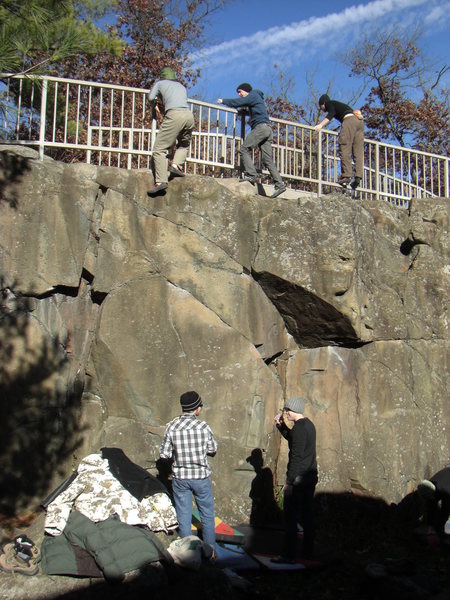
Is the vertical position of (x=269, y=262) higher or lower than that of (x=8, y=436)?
higher

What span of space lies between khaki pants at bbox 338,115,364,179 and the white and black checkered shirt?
4.75 meters

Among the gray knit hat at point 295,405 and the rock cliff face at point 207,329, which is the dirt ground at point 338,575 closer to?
the rock cliff face at point 207,329

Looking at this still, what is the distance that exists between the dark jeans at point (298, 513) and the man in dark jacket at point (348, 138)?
4578 millimetres

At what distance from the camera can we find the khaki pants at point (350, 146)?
856cm

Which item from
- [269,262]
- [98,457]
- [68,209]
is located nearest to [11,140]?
[68,209]

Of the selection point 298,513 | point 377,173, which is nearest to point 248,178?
point 377,173

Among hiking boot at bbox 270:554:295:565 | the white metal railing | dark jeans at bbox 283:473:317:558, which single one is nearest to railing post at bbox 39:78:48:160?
the white metal railing

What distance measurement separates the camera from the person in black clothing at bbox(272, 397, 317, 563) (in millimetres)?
5547

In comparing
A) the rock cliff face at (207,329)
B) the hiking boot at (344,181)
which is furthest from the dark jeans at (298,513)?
the hiking boot at (344,181)

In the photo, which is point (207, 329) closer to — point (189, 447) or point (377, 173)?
point (189, 447)

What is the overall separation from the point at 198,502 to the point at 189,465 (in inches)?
14.8

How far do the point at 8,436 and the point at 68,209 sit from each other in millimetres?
2609

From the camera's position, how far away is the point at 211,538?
5.42m

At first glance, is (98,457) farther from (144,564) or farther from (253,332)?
(253,332)
